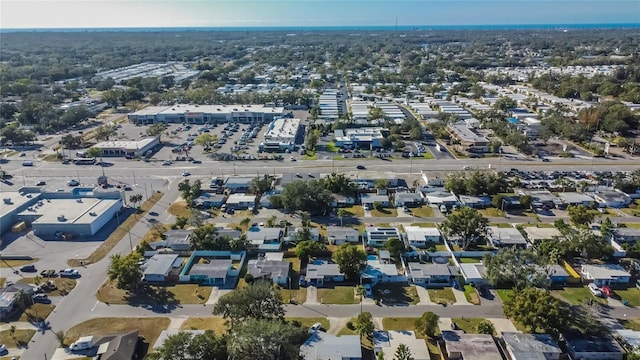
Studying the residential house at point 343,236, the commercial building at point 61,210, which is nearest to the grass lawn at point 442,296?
the residential house at point 343,236

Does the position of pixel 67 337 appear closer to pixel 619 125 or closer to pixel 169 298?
pixel 169 298

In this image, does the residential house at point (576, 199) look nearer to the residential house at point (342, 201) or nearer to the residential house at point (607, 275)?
the residential house at point (607, 275)

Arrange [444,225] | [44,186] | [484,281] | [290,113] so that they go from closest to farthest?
[484,281] < [444,225] < [44,186] < [290,113]

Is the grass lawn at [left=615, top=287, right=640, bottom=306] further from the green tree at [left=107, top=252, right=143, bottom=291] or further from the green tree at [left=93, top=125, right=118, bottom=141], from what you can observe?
the green tree at [left=93, top=125, right=118, bottom=141]

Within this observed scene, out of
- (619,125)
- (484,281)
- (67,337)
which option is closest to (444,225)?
(484,281)

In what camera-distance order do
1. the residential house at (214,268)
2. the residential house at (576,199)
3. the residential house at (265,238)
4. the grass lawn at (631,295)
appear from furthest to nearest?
the residential house at (576,199) → the residential house at (265,238) → the residential house at (214,268) → the grass lawn at (631,295)

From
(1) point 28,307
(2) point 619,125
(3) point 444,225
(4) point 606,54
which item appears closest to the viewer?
(1) point 28,307

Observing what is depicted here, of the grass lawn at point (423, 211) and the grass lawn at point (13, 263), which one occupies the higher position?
the grass lawn at point (423, 211)
